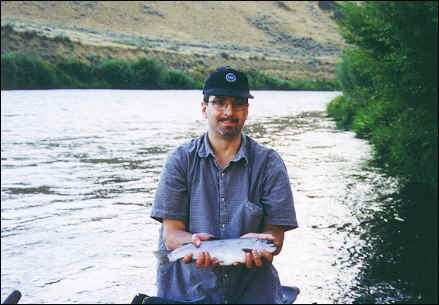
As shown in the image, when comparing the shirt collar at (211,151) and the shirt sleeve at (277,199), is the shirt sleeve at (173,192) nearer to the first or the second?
the shirt collar at (211,151)

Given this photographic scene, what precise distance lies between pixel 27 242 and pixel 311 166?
9.69 metres

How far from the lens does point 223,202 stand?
3.30 metres

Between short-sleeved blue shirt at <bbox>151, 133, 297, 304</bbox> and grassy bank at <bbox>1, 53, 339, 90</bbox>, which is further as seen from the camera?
grassy bank at <bbox>1, 53, 339, 90</bbox>

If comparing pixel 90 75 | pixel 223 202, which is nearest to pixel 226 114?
pixel 223 202

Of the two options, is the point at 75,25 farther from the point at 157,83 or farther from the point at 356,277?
the point at 356,277

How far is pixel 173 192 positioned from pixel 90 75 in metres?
83.5

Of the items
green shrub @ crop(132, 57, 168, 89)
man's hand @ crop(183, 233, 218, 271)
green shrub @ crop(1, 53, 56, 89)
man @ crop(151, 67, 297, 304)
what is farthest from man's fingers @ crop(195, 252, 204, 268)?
green shrub @ crop(132, 57, 168, 89)

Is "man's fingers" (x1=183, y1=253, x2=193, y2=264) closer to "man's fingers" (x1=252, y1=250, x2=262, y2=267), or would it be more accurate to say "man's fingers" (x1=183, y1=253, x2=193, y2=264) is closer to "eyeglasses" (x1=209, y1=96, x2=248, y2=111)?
"man's fingers" (x1=252, y1=250, x2=262, y2=267)

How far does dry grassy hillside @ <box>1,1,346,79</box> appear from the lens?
9569cm

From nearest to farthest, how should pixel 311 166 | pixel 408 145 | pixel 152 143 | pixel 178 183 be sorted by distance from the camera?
pixel 178 183, pixel 408 145, pixel 311 166, pixel 152 143

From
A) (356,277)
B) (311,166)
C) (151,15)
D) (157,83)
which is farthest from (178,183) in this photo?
(151,15)

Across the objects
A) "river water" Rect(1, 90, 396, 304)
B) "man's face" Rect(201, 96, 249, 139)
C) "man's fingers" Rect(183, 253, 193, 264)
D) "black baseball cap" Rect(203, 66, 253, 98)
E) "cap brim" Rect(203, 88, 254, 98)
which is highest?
"black baseball cap" Rect(203, 66, 253, 98)

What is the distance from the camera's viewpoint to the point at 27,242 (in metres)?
9.08

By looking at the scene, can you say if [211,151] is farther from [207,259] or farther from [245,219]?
[207,259]
